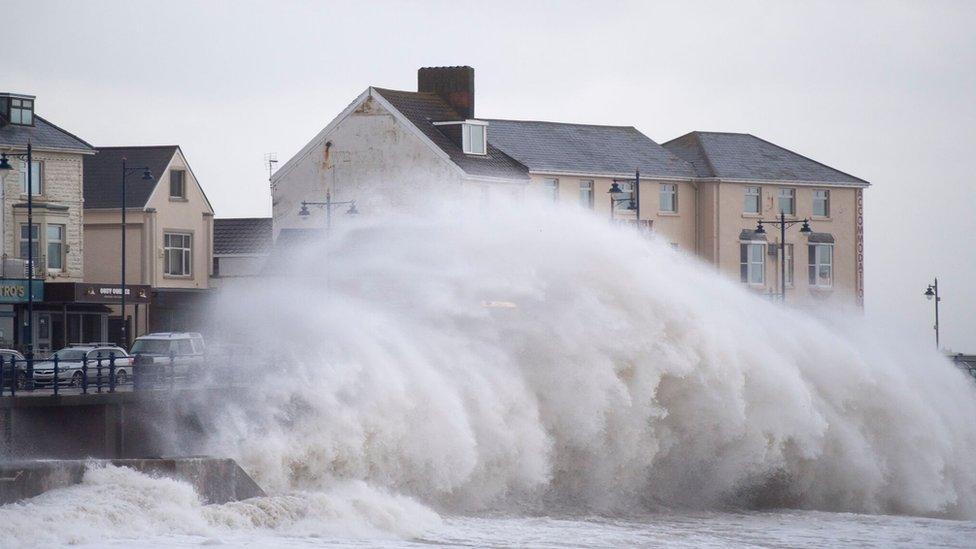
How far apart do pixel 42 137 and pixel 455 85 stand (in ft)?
52.1

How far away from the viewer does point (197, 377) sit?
29.1m

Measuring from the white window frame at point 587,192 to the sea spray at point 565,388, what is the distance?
2648cm

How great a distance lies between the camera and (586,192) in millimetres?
64438

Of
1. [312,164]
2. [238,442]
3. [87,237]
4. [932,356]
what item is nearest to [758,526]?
[238,442]

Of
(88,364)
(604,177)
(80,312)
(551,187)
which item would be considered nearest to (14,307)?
(80,312)

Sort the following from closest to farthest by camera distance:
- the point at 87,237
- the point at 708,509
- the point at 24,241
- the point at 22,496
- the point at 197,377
A: the point at 22,496 < the point at 197,377 < the point at 708,509 < the point at 24,241 < the point at 87,237

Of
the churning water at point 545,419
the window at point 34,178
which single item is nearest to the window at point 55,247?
the window at point 34,178

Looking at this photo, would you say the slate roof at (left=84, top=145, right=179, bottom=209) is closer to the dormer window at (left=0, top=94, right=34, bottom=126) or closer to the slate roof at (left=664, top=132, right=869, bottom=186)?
the dormer window at (left=0, top=94, right=34, bottom=126)

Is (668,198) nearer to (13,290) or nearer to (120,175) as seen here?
(120,175)

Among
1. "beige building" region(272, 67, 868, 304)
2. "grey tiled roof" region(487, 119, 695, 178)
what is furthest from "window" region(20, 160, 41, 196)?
"grey tiled roof" region(487, 119, 695, 178)

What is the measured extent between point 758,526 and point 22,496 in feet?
41.9

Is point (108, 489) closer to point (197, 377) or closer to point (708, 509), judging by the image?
point (197, 377)

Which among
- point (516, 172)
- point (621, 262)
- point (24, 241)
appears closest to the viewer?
point (621, 262)

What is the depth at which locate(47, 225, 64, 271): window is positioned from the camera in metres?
58.0
